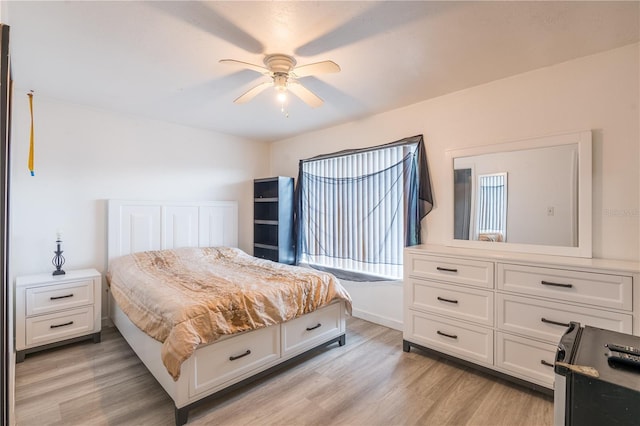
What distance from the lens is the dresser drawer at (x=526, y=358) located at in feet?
6.63

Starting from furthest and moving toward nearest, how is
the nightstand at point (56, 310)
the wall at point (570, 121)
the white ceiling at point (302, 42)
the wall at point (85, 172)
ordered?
the wall at point (85, 172) → the nightstand at point (56, 310) → the wall at point (570, 121) → the white ceiling at point (302, 42)

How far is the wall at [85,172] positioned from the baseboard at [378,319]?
2558mm

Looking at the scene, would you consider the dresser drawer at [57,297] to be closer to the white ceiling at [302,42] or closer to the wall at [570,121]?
the white ceiling at [302,42]

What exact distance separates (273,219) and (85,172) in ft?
7.57

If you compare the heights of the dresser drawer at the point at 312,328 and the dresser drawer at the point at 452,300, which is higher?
the dresser drawer at the point at 452,300

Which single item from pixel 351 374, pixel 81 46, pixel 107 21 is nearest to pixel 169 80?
pixel 81 46

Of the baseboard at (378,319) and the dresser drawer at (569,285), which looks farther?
the baseboard at (378,319)

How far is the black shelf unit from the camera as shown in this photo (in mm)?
4309

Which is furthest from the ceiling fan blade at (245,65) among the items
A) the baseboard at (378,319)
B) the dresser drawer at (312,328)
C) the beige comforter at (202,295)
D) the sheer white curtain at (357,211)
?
the baseboard at (378,319)

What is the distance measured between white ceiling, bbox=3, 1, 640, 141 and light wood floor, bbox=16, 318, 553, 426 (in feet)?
7.83

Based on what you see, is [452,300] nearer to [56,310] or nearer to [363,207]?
[363,207]

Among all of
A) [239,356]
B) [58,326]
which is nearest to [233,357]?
[239,356]

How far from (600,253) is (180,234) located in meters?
A: 4.14

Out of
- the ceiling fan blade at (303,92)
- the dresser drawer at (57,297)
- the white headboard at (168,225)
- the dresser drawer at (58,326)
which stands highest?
the ceiling fan blade at (303,92)
